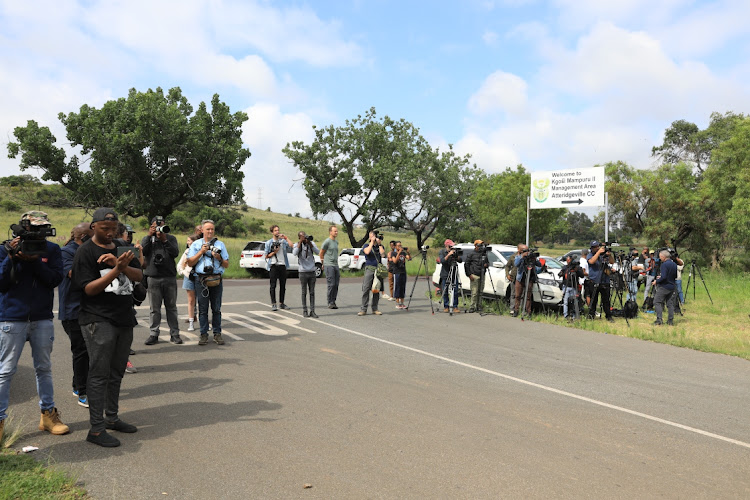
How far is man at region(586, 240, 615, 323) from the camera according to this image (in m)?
12.5

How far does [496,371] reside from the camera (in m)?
7.61

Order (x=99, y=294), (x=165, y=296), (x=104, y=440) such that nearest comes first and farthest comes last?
1. (x=104, y=440)
2. (x=99, y=294)
3. (x=165, y=296)

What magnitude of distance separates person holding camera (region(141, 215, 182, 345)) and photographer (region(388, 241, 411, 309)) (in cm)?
717

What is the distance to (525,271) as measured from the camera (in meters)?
13.1

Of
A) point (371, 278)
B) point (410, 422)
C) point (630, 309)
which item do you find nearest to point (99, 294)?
point (410, 422)

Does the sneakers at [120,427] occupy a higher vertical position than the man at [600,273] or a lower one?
lower

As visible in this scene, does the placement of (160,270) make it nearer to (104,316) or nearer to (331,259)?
(104,316)

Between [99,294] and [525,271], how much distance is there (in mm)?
10479

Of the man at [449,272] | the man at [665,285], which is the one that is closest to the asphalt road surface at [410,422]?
the man at [665,285]

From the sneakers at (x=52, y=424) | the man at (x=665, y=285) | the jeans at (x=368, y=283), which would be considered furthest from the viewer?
the jeans at (x=368, y=283)

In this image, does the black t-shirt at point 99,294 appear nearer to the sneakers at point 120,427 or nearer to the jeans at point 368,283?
the sneakers at point 120,427

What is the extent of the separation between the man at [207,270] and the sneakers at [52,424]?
4.00 metres

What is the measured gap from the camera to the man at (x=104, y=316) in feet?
14.8

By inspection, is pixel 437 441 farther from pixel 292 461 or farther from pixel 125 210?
pixel 125 210
